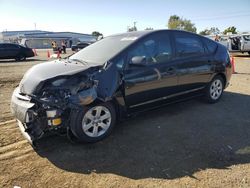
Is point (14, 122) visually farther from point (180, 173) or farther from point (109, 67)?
point (180, 173)

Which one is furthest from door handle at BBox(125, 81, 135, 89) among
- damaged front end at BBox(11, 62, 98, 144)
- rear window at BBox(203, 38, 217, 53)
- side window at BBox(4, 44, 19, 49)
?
side window at BBox(4, 44, 19, 49)

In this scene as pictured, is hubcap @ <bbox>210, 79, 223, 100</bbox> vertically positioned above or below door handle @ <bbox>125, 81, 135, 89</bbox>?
below

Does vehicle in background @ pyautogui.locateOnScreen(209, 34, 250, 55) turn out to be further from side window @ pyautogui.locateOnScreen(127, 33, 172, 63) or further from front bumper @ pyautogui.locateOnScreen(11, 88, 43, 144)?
front bumper @ pyautogui.locateOnScreen(11, 88, 43, 144)

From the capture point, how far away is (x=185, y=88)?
546 centimetres

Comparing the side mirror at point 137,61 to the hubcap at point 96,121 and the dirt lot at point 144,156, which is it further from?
the dirt lot at point 144,156

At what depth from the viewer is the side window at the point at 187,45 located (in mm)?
5254

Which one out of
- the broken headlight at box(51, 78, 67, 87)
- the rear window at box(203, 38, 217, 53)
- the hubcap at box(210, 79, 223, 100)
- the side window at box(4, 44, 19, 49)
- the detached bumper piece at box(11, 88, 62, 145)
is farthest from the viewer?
the side window at box(4, 44, 19, 49)

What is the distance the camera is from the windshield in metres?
4.45

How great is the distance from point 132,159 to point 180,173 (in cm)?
70

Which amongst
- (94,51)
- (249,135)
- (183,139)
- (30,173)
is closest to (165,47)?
(94,51)

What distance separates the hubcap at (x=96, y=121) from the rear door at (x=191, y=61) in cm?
189

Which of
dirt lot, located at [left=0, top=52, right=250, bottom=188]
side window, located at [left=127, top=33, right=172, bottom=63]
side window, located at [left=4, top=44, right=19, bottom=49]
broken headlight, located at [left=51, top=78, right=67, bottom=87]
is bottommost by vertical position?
dirt lot, located at [left=0, top=52, right=250, bottom=188]

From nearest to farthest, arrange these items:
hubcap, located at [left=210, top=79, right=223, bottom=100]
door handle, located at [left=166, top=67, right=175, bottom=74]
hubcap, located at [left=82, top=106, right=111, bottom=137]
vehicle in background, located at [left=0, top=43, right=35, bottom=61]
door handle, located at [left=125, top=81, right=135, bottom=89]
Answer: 1. hubcap, located at [left=82, top=106, right=111, bottom=137]
2. door handle, located at [left=125, top=81, right=135, bottom=89]
3. door handle, located at [left=166, top=67, right=175, bottom=74]
4. hubcap, located at [left=210, top=79, right=223, bottom=100]
5. vehicle in background, located at [left=0, top=43, right=35, bottom=61]

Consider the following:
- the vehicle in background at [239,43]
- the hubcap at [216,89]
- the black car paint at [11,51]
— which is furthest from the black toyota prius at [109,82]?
the black car paint at [11,51]
